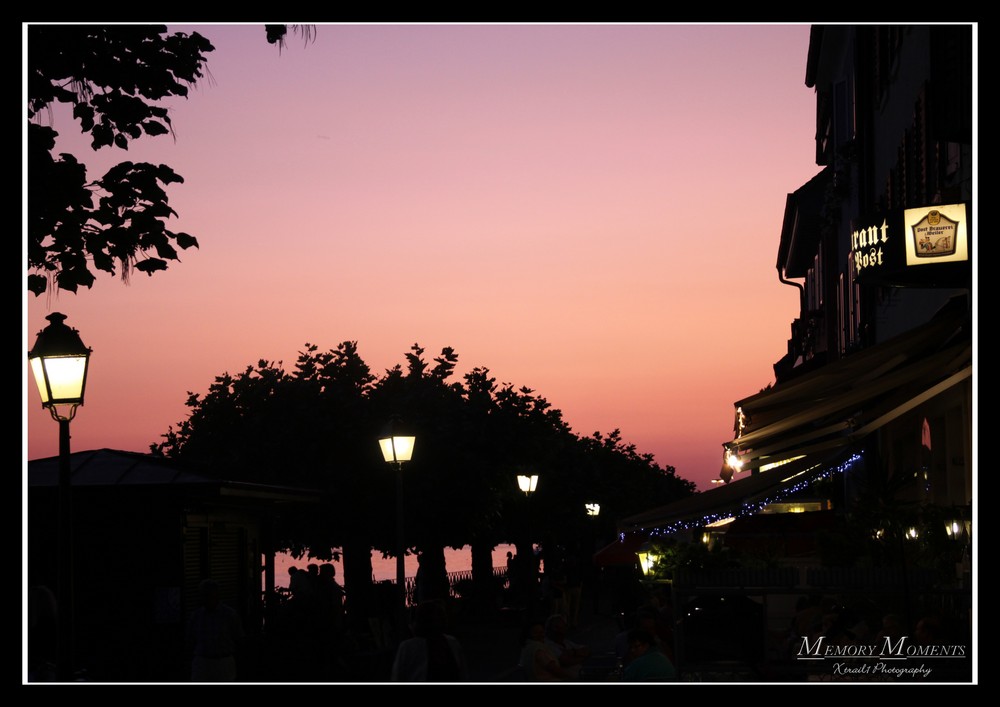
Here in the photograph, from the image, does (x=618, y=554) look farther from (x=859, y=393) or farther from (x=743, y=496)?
(x=859, y=393)

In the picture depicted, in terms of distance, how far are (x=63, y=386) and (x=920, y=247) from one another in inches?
283

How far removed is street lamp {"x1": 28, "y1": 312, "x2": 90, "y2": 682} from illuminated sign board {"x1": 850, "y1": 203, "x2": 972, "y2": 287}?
6812 millimetres

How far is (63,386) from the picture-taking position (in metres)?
12.0

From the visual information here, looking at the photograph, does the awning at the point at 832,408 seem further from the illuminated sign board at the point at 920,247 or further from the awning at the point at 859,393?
the illuminated sign board at the point at 920,247

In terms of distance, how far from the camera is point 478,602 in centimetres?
3859

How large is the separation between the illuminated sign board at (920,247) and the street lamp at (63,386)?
268 inches

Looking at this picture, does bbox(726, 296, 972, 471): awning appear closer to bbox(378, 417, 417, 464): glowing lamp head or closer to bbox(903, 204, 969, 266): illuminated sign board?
bbox(903, 204, 969, 266): illuminated sign board

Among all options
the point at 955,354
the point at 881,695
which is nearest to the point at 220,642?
the point at 955,354

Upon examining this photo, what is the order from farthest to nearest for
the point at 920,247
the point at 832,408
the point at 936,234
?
the point at 832,408
the point at 920,247
the point at 936,234

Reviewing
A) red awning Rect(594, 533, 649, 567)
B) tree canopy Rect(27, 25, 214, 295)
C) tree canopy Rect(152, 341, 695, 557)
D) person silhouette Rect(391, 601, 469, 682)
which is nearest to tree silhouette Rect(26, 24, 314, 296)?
tree canopy Rect(27, 25, 214, 295)

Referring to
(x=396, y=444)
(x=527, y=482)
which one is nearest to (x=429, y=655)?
(x=396, y=444)

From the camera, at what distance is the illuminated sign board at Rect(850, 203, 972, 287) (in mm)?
12875
